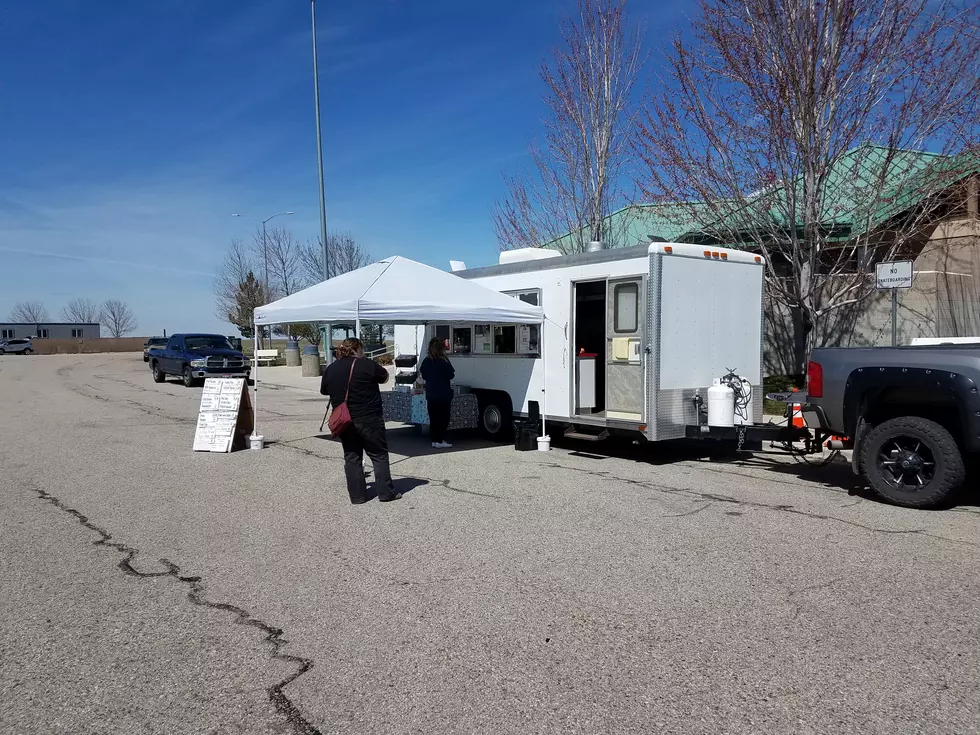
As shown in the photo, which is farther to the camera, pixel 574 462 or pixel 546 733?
pixel 574 462

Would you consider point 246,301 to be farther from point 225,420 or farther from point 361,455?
point 361,455

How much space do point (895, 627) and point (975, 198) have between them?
13498 millimetres

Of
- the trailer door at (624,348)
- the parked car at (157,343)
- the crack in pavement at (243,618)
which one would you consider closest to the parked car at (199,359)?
the parked car at (157,343)

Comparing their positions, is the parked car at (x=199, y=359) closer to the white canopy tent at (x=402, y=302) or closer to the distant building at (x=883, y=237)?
the white canopy tent at (x=402, y=302)

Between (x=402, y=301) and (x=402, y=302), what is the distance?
0.12ft

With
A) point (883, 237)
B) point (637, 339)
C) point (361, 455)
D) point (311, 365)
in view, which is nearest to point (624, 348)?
point (637, 339)

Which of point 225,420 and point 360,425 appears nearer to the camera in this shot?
point 360,425

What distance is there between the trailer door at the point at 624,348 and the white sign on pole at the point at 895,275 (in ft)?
11.3

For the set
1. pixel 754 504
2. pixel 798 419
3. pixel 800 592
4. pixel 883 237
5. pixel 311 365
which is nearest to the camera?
pixel 800 592

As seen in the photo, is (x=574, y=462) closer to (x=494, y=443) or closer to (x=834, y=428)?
(x=494, y=443)

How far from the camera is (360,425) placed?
7.91m

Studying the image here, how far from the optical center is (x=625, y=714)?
3.48m

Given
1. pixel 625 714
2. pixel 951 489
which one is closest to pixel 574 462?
pixel 951 489

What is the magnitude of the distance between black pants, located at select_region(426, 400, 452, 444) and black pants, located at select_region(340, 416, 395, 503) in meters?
3.52
